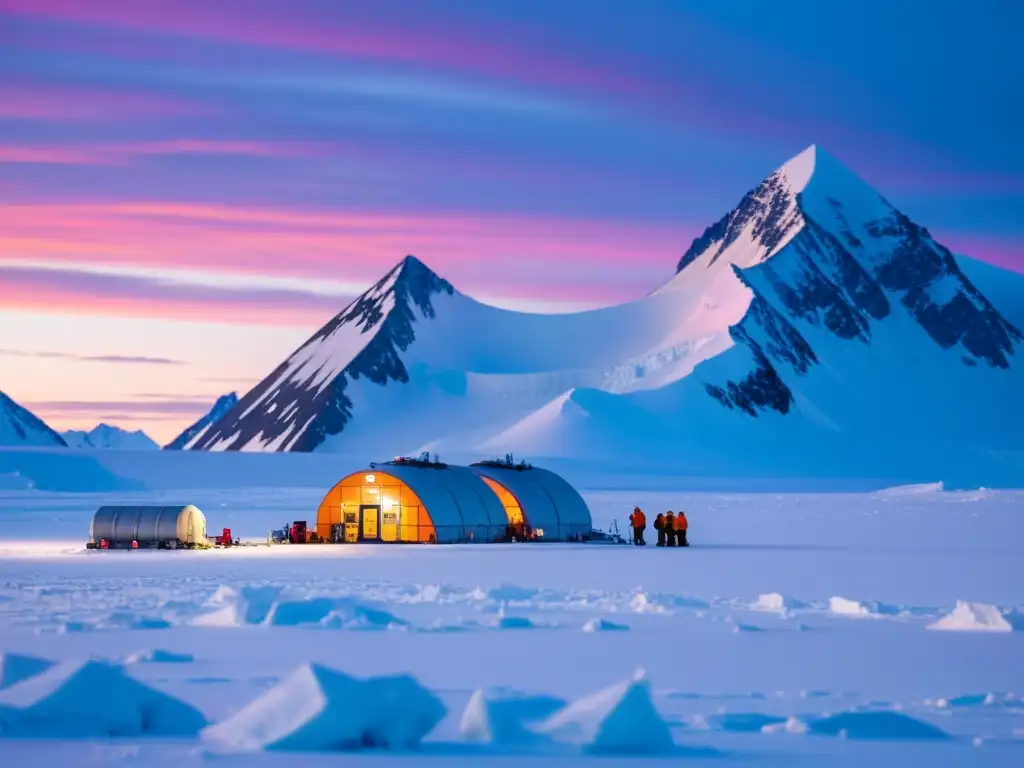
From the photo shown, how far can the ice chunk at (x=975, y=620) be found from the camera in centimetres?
2742

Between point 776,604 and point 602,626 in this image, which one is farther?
point 776,604

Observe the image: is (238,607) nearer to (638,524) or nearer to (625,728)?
(625,728)

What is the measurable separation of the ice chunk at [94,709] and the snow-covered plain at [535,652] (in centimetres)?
3

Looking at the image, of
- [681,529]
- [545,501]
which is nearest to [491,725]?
[681,529]

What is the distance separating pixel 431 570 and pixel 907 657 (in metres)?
19.8

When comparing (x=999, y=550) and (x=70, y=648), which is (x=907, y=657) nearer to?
(x=70, y=648)

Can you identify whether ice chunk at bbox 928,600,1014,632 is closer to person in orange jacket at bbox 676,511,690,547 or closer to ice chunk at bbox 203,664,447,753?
ice chunk at bbox 203,664,447,753

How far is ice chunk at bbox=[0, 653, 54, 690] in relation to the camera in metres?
19.3

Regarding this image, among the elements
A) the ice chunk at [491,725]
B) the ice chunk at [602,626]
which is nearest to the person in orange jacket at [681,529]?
the ice chunk at [602,626]

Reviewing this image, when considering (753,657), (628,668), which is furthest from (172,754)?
(753,657)

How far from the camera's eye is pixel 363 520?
59.4 m

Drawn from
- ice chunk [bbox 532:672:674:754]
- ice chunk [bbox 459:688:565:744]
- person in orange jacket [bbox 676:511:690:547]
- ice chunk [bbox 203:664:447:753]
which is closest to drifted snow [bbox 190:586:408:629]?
ice chunk [bbox 459:688:565:744]

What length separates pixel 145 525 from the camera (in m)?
54.2

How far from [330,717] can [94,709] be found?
A: 261 cm
